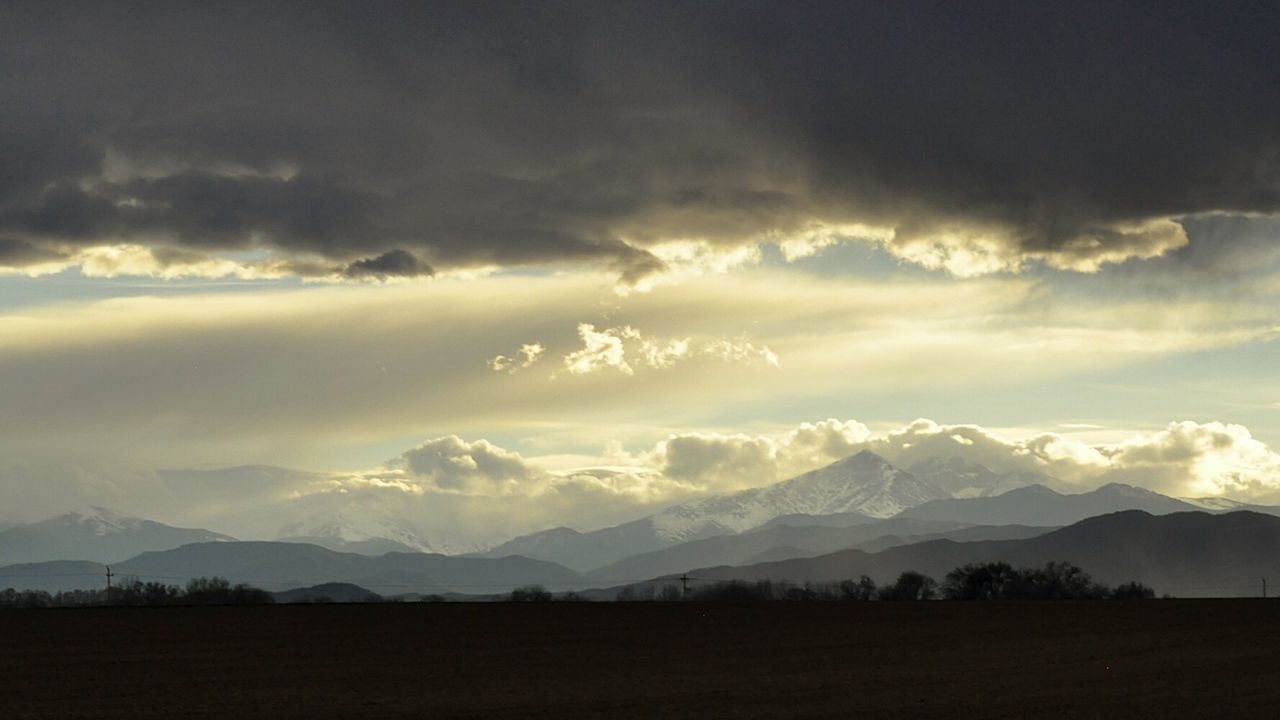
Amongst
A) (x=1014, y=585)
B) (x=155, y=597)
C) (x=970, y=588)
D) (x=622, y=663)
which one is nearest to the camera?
(x=622, y=663)

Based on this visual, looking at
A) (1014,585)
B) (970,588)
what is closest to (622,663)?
(970,588)

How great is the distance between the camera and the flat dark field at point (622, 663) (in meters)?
41.3

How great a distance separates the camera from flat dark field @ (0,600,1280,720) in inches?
1628

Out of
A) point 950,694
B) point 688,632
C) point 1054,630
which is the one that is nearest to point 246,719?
point 950,694

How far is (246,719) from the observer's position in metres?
37.3

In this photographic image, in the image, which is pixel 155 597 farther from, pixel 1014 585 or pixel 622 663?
pixel 1014 585

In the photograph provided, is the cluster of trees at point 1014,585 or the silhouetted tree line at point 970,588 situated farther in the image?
the cluster of trees at point 1014,585

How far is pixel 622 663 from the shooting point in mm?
55562

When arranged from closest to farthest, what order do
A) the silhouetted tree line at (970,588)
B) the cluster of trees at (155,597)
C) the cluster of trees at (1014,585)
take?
the cluster of trees at (155,597)
the silhouetted tree line at (970,588)
the cluster of trees at (1014,585)

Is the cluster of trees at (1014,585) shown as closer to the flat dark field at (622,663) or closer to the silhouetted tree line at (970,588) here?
the silhouetted tree line at (970,588)

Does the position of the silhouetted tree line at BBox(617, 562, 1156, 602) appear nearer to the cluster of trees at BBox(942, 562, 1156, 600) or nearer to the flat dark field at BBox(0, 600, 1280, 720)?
the cluster of trees at BBox(942, 562, 1156, 600)

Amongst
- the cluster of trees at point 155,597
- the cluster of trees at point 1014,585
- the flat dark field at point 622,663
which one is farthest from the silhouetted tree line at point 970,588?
the cluster of trees at point 155,597

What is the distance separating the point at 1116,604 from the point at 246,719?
7912 cm

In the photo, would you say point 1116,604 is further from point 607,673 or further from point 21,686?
point 21,686
